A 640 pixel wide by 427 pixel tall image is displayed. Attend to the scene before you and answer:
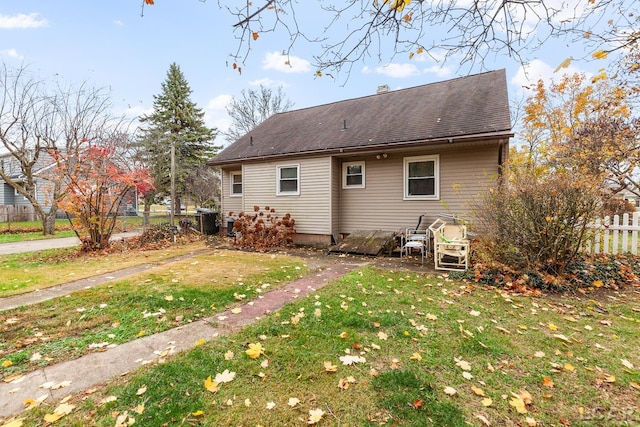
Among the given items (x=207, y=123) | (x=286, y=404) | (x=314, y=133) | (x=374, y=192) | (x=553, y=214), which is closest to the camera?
(x=286, y=404)

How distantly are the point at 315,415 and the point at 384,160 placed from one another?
8.45 meters

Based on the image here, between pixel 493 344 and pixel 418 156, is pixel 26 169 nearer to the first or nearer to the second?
pixel 418 156

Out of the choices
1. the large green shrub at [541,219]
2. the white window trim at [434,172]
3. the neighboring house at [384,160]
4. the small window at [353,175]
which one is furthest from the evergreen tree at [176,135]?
the large green shrub at [541,219]

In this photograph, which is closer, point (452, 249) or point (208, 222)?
point (452, 249)

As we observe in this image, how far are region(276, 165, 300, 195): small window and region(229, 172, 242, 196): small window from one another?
2807mm

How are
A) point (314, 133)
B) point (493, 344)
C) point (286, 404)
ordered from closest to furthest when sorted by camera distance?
point (286, 404) → point (493, 344) → point (314, 133)

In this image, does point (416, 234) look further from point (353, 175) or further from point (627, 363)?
point (627, 363)

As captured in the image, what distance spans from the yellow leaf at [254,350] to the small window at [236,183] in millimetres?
10657

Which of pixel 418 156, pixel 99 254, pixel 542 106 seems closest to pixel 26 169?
pixel 99 254

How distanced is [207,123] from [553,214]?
24843 mm

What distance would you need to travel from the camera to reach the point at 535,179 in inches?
218

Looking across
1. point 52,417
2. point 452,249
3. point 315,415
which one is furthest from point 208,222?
point 315,415

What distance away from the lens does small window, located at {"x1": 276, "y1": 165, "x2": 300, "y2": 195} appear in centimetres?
1065

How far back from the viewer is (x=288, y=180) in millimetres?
10891
